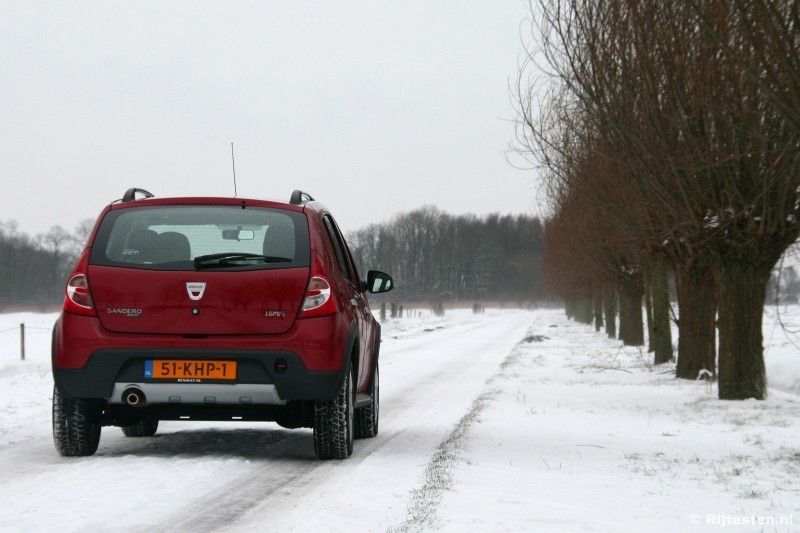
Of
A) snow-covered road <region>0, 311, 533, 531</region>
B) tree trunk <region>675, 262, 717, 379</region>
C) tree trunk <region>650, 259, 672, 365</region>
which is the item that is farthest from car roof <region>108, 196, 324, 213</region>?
tree trunk <region>650, 259, 672, 365</region>

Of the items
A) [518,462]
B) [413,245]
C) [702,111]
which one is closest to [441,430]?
[518,462]

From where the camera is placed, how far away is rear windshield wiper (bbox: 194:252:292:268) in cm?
648

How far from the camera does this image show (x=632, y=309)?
3181 centimetres

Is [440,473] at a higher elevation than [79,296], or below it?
below

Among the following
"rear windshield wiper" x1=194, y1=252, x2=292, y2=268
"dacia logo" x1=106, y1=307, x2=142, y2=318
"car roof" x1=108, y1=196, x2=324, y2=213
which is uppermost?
"car roof" x1=108, y1=196, x2=324, y2=213

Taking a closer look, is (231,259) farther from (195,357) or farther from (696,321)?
(696,321)

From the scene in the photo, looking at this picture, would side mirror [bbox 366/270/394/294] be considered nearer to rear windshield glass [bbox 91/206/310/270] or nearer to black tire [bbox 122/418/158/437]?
rear windshield glass [bbox 91/206/310/270]

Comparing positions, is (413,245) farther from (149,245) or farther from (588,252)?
(149,245)

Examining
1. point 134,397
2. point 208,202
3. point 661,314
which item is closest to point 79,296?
point 134,397

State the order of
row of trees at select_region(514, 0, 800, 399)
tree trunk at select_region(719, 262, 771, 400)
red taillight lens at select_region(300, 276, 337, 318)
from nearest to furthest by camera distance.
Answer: red taillight lens at select_region(300, 276, 337, 318)
row of trees at select_region(514, 0, 800, 399)
tree trunk at select_region(719, 262, 771, 400)

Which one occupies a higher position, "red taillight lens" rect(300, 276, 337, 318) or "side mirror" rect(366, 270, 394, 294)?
"side mirror" rect(366, 270, 394, 294)

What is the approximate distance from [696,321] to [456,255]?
11550cm

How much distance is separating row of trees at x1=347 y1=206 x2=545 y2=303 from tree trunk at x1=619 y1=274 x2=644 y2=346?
9183cm

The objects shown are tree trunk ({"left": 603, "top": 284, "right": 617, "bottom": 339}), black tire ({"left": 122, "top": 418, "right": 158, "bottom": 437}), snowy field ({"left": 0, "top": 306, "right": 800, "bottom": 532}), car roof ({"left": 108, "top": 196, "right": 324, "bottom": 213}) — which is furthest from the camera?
tree trunk ({"left": 603, "top": 284, "right": 617, "bottom": 339})
